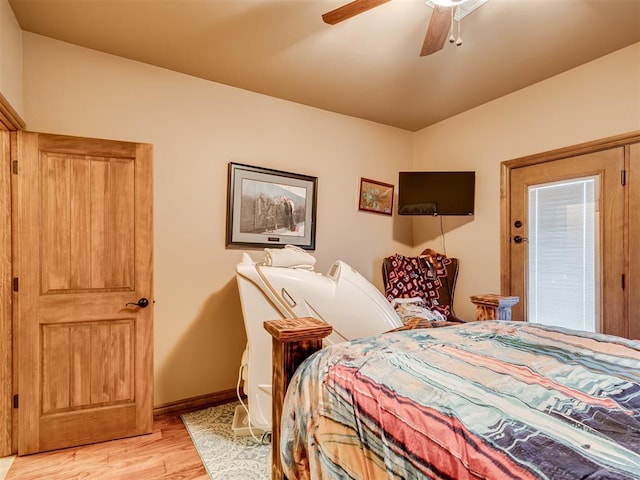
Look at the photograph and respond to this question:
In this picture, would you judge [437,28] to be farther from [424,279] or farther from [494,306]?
[424,279]

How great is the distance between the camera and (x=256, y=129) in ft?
9.67

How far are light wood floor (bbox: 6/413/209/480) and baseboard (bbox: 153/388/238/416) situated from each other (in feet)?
0.95

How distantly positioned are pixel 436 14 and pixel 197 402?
9.85 feet

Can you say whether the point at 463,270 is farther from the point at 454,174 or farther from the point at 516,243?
the point at 454,174

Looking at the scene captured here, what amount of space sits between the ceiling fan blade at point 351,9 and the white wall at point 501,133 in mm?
1951

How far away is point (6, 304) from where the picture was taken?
2029 millimetres

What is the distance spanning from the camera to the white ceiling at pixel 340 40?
191 cm

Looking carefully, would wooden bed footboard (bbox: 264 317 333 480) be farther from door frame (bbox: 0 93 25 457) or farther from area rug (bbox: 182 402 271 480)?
door frame (bbox: 0 93 25 457)

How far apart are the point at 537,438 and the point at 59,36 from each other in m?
3.12

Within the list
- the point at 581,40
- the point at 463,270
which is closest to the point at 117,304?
the point at 463,270

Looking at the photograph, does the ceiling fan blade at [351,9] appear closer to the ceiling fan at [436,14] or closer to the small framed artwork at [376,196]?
the ceiling fan at [436,14]

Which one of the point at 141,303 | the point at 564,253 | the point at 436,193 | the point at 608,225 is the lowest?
the point at 141,303

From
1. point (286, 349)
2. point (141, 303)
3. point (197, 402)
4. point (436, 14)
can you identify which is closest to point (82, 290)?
point (141, 303)

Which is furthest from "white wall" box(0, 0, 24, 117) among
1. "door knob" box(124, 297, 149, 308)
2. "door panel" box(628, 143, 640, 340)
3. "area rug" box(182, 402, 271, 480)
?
"door panel" box(628, 143, 640, 340)
